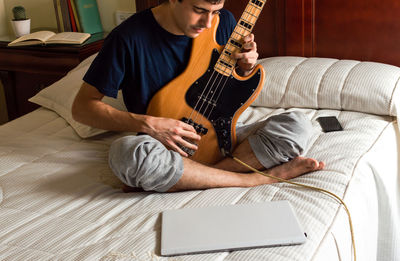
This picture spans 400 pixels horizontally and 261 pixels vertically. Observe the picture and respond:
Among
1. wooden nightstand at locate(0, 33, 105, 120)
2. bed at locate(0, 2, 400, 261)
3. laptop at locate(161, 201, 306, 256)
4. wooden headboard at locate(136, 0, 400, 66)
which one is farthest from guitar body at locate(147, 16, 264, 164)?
wooden nightstand at locate(0, 33, 105, 120)

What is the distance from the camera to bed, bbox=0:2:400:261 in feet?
3.63

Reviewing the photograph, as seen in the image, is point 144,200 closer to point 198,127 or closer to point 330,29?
point 198,127

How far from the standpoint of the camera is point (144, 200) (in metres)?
1.30

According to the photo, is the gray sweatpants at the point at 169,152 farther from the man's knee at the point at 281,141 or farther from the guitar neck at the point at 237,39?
the guitar neck at the point at 237,39

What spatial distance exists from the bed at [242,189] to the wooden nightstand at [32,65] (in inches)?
15.0

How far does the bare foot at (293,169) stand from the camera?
1353mm

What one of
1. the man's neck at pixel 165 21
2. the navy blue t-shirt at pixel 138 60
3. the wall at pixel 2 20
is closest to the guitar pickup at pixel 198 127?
the navy blue t-shirt at pixel 138 60

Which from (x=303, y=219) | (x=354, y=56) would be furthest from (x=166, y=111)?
(x=354, y=56)

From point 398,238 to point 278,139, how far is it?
510 mm

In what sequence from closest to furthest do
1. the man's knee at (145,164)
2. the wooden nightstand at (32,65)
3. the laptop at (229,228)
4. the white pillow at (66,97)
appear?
the laptop at (229,228) < the man's knee at (145,164) < the white pillow at (66,97) < the wooden nightstand at (32,65)

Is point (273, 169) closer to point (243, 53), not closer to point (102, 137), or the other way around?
point (243, 53)

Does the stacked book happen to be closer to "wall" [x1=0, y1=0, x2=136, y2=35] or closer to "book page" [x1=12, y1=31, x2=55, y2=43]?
"wall" [x1=0, y1=0, x2=136, y2=35]

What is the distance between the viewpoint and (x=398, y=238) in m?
1.49

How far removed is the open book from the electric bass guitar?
112 centimetres
